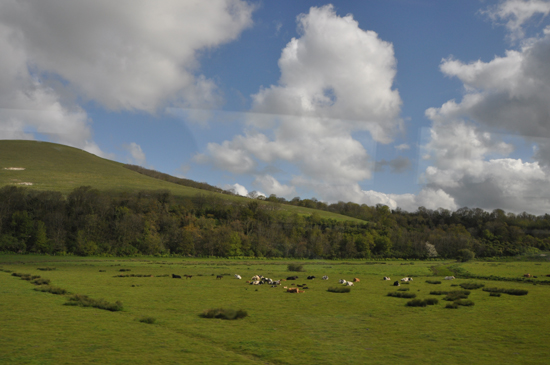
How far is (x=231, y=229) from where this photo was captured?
10781 cm

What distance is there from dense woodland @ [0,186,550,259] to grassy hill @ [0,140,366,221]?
11.8m

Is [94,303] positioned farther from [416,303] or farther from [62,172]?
[62,172]

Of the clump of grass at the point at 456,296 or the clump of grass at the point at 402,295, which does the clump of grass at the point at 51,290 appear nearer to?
the clump of grass at the point at 402,295

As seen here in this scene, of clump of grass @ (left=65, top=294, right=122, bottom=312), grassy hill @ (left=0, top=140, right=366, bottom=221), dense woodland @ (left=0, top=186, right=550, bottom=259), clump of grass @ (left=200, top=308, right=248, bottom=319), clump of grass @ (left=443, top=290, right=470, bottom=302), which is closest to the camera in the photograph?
clump of grass @ (left=200, top=308, right=248, bottom=319)

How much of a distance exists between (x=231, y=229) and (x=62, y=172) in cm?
7491

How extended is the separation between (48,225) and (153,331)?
90.5 metres

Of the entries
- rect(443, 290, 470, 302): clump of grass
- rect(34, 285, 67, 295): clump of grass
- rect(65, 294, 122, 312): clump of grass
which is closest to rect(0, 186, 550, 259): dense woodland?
rect(34, 285, 67, 295): clump of grass

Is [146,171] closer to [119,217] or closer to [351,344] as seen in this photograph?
[119,217]

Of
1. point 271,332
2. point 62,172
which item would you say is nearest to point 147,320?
point 271,332

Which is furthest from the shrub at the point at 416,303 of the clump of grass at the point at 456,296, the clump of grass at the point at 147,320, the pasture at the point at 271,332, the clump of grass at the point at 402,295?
the clump of grass at the point at 147,320

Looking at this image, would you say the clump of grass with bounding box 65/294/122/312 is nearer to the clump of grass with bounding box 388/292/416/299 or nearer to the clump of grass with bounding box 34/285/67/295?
the clump of grass with bounding box 34/285/67/295

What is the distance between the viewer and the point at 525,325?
15.5m

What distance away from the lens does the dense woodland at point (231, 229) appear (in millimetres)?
87562

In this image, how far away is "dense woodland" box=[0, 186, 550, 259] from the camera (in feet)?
287
